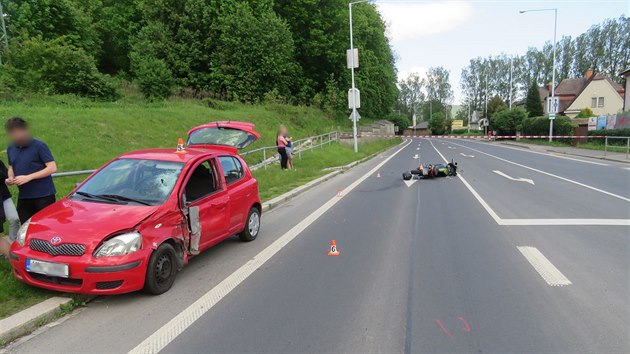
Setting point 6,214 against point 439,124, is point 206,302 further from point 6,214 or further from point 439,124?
point 439,124

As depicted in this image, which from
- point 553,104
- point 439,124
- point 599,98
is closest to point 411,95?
point 439,124

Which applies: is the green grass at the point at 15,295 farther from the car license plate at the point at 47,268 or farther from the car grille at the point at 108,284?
the car grille at the point at 108,284

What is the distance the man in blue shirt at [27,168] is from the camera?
514cm

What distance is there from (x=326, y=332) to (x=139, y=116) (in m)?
16.5

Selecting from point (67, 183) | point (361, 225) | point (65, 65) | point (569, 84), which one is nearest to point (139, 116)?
point (65, 65)

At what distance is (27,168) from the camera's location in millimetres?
5242

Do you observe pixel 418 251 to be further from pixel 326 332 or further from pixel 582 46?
pixel 582 46

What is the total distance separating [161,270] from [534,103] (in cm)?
7150

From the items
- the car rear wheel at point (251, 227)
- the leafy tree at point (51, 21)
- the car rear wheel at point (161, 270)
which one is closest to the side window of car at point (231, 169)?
the car rear wheel at point (251, 227)

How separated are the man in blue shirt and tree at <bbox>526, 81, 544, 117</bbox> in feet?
230

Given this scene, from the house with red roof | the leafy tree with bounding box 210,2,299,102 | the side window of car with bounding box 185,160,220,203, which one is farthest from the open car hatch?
the house with red roof

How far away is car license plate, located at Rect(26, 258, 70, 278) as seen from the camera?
13.7 feet

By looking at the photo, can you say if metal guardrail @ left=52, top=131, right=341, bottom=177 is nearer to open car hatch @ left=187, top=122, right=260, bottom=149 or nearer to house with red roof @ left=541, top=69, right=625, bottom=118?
open car hatch @ left=187, top=122, right=260, bottom=149

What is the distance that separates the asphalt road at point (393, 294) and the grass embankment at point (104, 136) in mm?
1539
